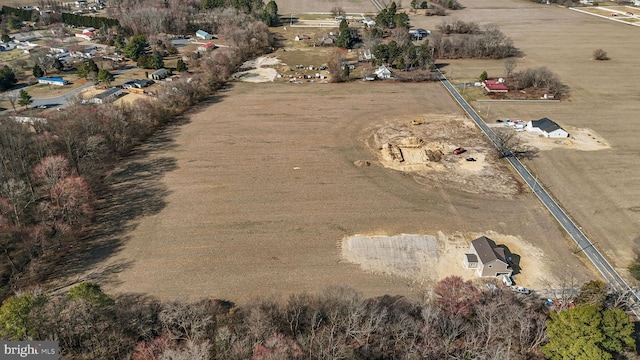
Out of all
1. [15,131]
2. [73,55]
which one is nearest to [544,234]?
[15,131]

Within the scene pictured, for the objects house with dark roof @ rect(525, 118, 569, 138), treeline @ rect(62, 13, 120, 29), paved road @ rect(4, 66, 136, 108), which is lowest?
house with dark roof @ rect(525, 118, 569, 138)

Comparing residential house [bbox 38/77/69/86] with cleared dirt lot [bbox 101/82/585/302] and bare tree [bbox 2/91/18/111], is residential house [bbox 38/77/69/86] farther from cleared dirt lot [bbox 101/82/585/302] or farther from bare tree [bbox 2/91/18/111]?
cleared dirt lot [bbox 101/82/585/302]

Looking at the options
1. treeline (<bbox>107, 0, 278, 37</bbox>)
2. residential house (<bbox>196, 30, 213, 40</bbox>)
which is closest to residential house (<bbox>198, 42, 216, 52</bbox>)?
residential house (<bbox>196, 30, 213, 40</bbox>)

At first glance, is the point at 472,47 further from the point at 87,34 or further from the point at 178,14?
the point at 87,34

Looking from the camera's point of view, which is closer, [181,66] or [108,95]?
[108,95]

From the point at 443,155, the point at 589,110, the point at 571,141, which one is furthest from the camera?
the point at 589,110

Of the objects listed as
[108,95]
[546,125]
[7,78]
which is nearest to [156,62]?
[108,95]

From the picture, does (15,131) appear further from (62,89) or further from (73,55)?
(73,55)
